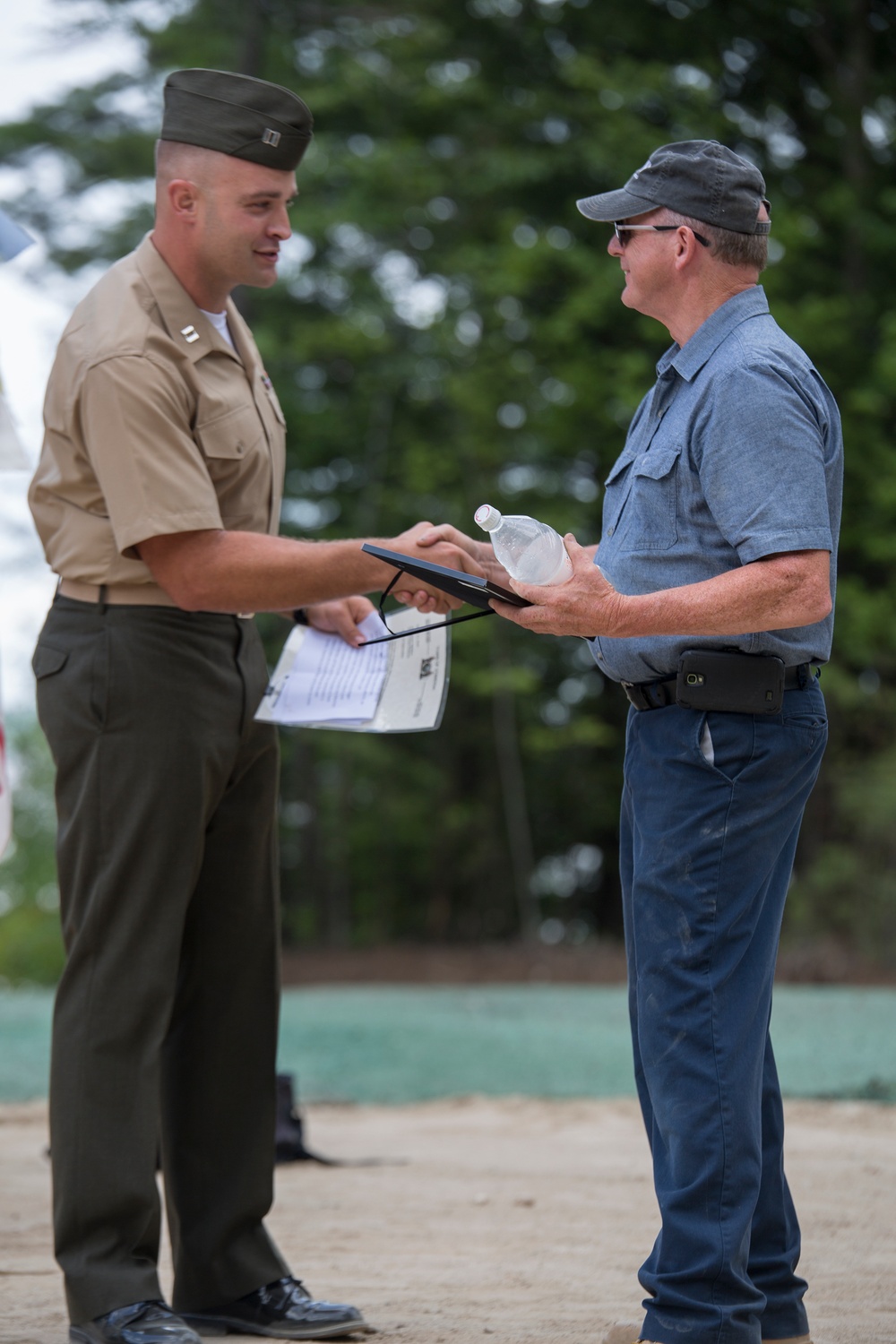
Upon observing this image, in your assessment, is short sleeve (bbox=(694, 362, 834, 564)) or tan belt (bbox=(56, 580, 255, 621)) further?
tan belt (bbox=(56, 580, 255, 621))

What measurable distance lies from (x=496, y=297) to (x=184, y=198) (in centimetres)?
1663

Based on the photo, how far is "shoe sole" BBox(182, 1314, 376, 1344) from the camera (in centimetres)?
314

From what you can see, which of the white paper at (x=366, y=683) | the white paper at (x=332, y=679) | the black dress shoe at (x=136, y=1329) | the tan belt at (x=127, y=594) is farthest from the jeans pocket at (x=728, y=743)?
the black dress shoe at (x=136, y=1329)

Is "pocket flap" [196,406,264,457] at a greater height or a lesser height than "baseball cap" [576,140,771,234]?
lesser

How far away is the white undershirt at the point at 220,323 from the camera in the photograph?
3.21 m

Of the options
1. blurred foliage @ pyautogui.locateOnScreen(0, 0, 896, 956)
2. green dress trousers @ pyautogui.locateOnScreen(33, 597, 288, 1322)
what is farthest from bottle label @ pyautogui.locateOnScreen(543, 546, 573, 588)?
blurred foliage @ pyautogui.locateOnScreen(0, 0, 896, 956)

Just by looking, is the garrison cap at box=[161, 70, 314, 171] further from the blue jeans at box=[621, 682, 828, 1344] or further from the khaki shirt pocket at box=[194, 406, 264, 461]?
→ the blue jeans at box=[621, 682, 828, 1344]

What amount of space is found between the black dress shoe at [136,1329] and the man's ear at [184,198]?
214 centimetres

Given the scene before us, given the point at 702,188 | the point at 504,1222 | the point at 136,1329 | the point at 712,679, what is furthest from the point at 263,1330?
the point at 702,188

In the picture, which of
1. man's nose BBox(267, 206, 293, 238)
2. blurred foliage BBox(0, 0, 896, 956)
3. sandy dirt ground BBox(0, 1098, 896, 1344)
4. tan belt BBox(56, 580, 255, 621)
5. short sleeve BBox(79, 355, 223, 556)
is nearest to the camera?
short sleeve BBox(79, 355, 223, 556)

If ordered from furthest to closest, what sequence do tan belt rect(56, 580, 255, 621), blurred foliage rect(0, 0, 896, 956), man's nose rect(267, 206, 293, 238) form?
blurred foliage rect(0, 0, 896, 956) < man's nose rect(267, 206, 293, 238) < tan belt rect(56, 580, 255, 621)

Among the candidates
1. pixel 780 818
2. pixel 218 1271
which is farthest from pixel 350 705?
pixel 218 1271

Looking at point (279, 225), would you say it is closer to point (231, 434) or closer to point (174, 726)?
point (231, 434)

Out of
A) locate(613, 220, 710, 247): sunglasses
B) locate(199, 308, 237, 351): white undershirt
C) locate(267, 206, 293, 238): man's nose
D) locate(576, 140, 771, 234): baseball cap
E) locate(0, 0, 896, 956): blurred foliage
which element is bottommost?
locate(0, 0, 896, 956): blurred foliage
